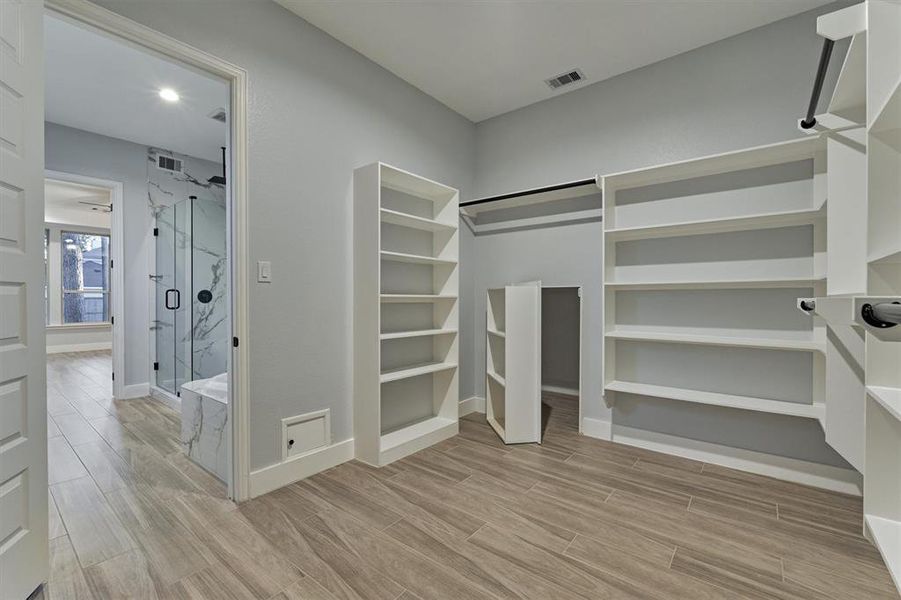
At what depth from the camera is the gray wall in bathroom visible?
157 inches

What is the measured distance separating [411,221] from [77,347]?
868 cm

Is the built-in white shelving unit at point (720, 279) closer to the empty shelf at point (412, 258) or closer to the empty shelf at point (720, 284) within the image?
the empty shelf at point (720, 284)

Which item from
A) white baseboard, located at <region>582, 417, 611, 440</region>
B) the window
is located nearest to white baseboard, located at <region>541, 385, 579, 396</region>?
white baseboard, located at <region>582, 417, 611, 440</region>

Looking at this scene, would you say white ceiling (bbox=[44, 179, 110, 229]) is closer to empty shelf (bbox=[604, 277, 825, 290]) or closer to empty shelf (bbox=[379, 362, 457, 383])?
empty shelf (bbox=[379, 362, 457, 383])

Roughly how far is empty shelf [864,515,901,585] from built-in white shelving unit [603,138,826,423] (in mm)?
1543

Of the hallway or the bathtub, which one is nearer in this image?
the hallway

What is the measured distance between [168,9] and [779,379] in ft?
12.8

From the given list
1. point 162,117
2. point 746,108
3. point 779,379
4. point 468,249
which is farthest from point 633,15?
point 162,117

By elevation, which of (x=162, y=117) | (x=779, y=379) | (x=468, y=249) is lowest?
(x=779, y=379)

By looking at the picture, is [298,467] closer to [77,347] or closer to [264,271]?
[264,271]

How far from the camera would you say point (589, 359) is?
3.10 meters

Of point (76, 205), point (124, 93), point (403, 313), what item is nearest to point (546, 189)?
point (403, 313)

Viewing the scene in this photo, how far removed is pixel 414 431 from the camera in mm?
2914

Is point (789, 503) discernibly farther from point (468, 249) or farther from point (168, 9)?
point (168, 9)
